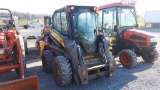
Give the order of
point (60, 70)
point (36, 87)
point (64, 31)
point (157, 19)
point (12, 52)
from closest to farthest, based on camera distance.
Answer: point (36, 87), point (60, 70), point (12, 52), point (64, 31), point (157, 19)

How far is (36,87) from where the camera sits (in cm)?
445

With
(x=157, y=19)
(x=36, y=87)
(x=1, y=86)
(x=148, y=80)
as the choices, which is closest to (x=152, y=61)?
(x=148, y=80)

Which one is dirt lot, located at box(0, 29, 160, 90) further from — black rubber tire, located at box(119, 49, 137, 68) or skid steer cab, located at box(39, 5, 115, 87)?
skid steer cab, located at box(39, 5, 115, 87)

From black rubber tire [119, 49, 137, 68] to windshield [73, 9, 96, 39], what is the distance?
206 cm

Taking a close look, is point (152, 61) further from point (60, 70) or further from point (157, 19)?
point (157, 19)

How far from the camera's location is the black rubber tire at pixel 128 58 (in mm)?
6777

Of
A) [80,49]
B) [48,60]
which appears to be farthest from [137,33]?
[48,60]

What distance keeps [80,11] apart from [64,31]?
0.86 meters

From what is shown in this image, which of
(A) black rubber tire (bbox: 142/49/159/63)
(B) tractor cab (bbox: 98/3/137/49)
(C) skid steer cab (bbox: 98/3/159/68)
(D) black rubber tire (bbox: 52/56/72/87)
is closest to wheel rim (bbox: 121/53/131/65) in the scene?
(C) skid steer cab (bbox: 98/3/159/68)

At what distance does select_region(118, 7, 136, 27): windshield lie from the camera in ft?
25.2

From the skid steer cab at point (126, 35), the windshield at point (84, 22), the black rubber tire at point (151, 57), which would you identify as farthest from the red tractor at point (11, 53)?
the black rubber tire at point (151, 57)

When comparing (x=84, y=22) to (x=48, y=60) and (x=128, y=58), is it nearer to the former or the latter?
(x=48, y=60)

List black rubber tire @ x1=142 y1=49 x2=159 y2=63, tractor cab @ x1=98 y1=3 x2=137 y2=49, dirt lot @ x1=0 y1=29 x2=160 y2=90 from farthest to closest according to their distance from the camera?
tractor cab @ x1=98 y1=3 x2=137 y2=49, black rubber tire @ x1=142 y1=49 x2=159 y2=63, dirt lot @ x1=0 y1=29 x2=160 y2=90

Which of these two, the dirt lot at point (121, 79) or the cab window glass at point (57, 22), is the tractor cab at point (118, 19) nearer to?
the dirt lot at point (121, 79)
